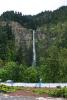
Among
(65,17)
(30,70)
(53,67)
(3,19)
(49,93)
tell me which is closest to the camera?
(49,93)

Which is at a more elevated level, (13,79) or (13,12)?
(13,12)

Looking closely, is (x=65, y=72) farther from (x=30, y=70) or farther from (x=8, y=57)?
(x=8, y=57)

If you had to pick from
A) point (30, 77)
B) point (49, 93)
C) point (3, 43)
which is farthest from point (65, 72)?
point (3, 43)

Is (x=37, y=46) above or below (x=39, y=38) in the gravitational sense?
below

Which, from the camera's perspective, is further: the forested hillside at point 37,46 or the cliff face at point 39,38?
the cliff face at point 39,38

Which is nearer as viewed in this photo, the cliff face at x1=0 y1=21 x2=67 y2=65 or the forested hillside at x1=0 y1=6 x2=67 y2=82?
the forested hillside at x1=0 y1=6 x2=67 y2=82

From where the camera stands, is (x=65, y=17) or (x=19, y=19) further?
(x=19, y=19)

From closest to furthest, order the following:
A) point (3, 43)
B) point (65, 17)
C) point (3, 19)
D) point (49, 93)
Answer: point (49, 93) → point (3, 43) → point (65, 17) → point (3, 19)

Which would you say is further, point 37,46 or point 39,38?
point 39,38

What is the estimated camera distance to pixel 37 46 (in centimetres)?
6344

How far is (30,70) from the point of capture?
40.9 meters

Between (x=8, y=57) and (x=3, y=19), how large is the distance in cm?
2841

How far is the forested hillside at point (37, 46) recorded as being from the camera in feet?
127

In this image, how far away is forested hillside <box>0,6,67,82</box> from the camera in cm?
3856
